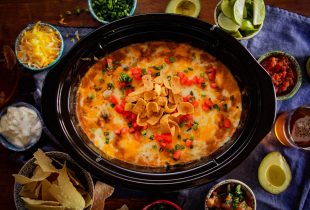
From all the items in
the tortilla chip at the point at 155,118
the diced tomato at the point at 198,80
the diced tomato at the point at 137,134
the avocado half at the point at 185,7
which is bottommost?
the diced tomato at the point at 137,134

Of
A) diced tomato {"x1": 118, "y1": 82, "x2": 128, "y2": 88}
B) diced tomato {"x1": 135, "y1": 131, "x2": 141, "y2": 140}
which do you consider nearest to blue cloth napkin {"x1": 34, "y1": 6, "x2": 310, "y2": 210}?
diced tomato {"x1": 135, "y1": 131, "x2": 141, "y2": 140}

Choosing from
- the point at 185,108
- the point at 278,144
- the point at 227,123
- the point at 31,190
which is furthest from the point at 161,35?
the point at 31,190

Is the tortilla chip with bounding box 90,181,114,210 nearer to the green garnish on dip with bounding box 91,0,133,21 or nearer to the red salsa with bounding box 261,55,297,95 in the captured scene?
the green garnish on dip with bounding box 91,0,133,21

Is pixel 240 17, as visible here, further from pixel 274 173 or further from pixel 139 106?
pixel 274 173

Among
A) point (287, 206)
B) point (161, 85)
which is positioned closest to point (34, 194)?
point (161, 85)

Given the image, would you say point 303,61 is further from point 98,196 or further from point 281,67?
point 98,196

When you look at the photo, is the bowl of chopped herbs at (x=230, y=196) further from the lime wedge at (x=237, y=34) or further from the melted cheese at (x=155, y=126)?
the lime wedge at (x=237, y=34)

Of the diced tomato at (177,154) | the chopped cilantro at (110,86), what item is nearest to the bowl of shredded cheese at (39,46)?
the chopped cilantro at (110,86)
